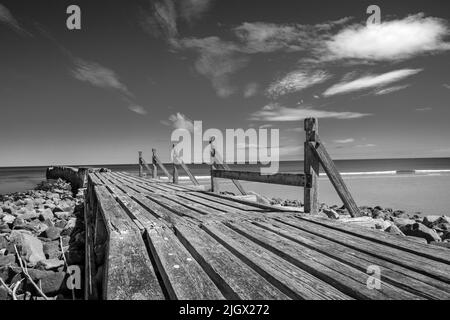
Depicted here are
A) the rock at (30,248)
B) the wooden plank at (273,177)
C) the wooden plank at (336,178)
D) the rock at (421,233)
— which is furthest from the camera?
the rock at (421,233)

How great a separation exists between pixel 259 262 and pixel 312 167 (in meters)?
2.29

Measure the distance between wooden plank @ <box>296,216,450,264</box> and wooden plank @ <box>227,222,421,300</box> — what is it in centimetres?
78

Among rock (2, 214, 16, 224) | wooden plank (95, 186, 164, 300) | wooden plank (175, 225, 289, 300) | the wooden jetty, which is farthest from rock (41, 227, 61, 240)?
wooden plank (175, 225, 289, 300)

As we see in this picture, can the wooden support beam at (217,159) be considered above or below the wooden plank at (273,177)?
above

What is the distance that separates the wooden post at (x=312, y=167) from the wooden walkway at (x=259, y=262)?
56 cm

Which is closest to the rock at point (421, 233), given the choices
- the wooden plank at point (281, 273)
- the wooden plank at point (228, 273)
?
the wooden plank at point (281, 273)

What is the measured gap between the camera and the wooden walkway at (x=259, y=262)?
1.67m

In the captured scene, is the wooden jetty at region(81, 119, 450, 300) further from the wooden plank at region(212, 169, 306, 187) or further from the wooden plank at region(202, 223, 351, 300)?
the wooden plank at region(212, 169, 306, 187)

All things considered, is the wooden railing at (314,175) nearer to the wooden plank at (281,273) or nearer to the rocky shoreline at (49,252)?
the rocky shoreline at (49,252)

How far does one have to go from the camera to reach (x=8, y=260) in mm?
5012

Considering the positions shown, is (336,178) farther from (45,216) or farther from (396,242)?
(45,216)
